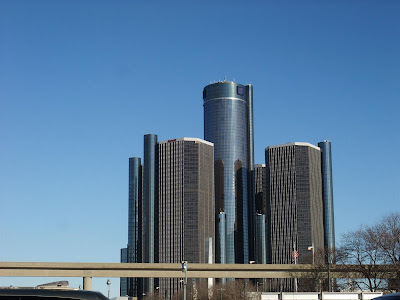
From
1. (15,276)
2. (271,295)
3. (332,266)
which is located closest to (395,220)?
(332,266)

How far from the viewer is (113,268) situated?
137 m

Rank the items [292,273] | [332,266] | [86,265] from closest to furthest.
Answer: [332,266] < [292,273] < [86,265]

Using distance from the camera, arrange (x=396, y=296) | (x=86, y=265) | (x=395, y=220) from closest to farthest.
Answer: (x=396, y=296) < (x=395, y=220) < (x=86, y=265)

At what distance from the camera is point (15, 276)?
13638cm

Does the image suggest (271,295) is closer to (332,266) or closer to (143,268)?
(332,266)

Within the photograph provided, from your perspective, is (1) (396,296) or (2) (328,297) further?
(2) (328,297)

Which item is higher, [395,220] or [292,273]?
[395,220]

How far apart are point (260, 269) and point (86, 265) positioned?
38110 mm

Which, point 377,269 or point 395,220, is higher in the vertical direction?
point 395,220

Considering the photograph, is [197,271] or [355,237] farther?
[197,271]

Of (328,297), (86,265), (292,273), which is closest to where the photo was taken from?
(328,297)

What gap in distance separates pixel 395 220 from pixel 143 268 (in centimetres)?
6381

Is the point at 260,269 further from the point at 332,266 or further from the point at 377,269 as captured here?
the point at 377,269

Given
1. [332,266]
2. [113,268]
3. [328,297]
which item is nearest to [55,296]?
[328,297]
